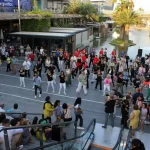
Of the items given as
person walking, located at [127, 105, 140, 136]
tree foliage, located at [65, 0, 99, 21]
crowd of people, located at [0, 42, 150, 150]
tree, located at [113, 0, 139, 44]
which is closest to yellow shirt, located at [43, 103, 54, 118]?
crowd of people, located at [0, 42, 150, 150]

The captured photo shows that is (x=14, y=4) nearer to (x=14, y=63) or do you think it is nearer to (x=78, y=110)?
(x=14, y=63)

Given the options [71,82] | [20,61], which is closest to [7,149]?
[71,82]

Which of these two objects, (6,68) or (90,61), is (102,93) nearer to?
(90,61)

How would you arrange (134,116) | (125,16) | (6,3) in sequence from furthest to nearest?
(125,16) < (6,3) < (134,116)

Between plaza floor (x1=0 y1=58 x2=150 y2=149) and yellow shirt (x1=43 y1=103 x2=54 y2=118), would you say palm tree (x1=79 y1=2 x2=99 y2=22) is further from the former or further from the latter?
yellow shirt (x1=43 y1=103 x2=54 y2=118)

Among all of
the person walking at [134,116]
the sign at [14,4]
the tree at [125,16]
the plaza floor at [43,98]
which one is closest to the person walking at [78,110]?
the plaza floor at [43,98]

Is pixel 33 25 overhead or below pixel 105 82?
overhead

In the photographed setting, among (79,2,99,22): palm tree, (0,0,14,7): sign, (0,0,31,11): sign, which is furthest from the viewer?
(79,2,99,22): palm tree

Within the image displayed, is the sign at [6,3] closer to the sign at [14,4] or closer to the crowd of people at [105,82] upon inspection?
the sign at [14,4]

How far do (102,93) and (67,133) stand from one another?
7079 millimetres

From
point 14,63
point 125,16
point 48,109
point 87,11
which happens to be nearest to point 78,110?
point 48,109

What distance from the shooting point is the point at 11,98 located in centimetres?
1345

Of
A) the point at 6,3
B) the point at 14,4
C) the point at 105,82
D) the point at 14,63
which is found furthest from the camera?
the point at 14,4

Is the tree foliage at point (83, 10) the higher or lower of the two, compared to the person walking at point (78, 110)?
higher
